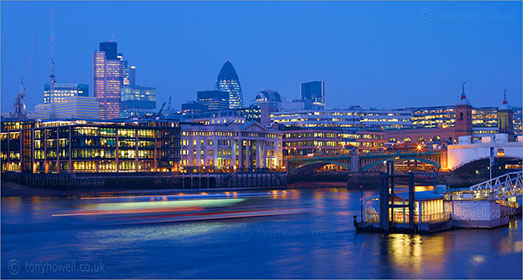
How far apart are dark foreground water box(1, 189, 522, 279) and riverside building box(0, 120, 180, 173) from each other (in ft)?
188

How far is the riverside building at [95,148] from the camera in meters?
137

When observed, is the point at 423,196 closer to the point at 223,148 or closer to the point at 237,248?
the point at 237,248

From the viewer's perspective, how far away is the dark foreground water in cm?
4350

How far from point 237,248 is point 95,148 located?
8985cm

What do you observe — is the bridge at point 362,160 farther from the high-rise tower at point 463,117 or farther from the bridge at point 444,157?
the high-rise tower at point 463,117

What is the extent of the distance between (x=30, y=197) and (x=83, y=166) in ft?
76.6

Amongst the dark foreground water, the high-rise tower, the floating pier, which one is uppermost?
the high-rise tower

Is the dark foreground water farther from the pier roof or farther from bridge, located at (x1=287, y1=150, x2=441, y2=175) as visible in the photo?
bridge, located at (x1=287, y1=150, x2=441, y2=175)

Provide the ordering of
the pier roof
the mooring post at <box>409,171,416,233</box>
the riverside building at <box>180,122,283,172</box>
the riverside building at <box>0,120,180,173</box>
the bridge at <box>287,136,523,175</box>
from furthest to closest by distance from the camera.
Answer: the riverside building at <box>180,122,283,172</box> < the riverside building at <box>0,120,180,173</box> < the bridge at <box>287,136,523,175</box> < the pier roof < the mooring post at <box>409,171,416,233</box>

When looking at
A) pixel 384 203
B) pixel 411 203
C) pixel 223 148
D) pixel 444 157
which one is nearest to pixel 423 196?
pixel 411 203

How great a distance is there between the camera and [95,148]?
137375 mm

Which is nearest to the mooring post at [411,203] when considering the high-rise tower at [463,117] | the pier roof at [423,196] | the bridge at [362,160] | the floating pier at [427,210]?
the floating pier at [427,210]

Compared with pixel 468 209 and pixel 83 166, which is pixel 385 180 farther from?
pixel 83 166

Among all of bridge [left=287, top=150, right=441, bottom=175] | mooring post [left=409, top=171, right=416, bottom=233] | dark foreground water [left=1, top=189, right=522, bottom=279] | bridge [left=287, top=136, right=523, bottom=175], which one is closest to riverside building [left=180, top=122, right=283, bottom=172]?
bridge [left=287, top=150, right=441, bottom=175]
